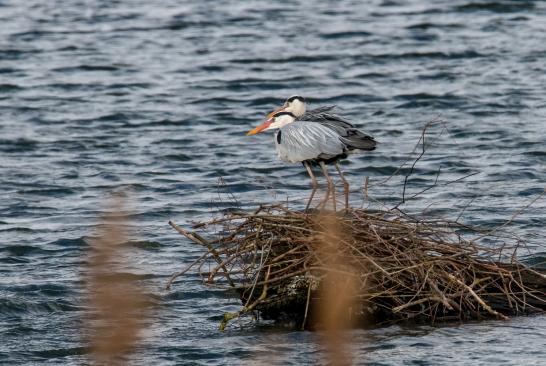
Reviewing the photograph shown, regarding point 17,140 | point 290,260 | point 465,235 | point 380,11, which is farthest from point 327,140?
point 380,11

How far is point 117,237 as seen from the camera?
7.18ft

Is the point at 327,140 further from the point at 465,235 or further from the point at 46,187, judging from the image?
the point at 46,187

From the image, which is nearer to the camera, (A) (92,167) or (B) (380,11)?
(A) (92,167)

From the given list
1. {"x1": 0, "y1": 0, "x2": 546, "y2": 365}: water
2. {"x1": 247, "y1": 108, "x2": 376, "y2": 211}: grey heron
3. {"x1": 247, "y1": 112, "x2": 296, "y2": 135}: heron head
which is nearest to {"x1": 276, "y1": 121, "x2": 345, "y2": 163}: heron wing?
{"x1": 247, "y1": 108, "x2": 376, "y2": 211}: grey heron

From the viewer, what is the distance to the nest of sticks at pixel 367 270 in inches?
276

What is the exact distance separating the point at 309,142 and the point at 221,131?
7676mm

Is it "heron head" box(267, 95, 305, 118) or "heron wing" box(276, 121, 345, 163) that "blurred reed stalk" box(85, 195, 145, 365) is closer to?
"heron wing" box(276, 121, 345, 163)

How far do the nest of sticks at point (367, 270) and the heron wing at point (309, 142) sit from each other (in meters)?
0.78

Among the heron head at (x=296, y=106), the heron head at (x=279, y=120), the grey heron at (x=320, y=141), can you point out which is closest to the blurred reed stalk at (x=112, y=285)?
the grey heron at (x=320, y=141)

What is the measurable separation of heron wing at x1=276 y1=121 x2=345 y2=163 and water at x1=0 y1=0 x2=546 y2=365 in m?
0.41

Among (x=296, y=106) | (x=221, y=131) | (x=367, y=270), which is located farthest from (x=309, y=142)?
(x=221, y=131)

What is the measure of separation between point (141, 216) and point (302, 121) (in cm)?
371

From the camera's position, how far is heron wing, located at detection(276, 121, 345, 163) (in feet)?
25.9

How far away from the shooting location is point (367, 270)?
23.0ft
